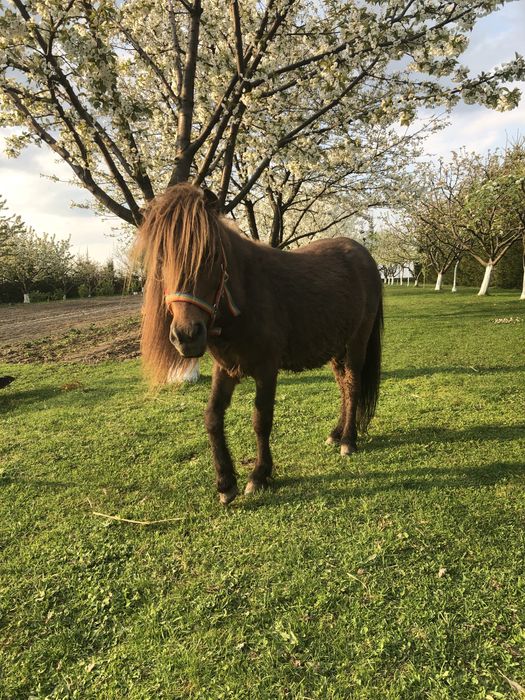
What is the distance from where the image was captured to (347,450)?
4.39m

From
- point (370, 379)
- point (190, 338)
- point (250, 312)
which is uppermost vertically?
point (250, 312)

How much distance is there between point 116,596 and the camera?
8.43 ft

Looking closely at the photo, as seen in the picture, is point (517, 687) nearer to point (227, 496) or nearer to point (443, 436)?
point (227, 496)

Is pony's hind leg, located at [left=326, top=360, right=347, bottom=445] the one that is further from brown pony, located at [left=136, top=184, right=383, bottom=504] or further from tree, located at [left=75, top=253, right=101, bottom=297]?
tree, located at [left=75, top=253, right=101, bottom=297]

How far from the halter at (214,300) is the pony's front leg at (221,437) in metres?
0.69

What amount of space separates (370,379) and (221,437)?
223cm

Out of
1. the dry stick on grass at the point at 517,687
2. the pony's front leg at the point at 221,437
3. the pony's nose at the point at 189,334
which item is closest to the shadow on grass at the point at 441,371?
the pony's front leg at the point at 221,437

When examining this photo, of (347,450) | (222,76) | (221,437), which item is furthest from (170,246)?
(222,76)

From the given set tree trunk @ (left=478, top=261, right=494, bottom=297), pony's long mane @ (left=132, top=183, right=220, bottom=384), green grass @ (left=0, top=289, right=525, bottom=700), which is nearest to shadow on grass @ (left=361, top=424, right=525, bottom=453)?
green grass @ (left=0, top=289, right=525, bottom=700)

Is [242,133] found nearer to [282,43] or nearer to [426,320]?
[282,43]

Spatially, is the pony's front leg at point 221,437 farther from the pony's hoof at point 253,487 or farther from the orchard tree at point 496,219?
the orchard tree at point 496,219

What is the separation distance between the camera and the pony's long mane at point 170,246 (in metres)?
2.60

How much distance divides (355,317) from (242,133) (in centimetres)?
502

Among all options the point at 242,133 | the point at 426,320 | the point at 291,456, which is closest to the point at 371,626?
the point at 291,456
